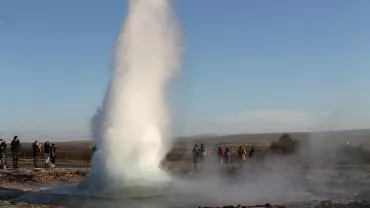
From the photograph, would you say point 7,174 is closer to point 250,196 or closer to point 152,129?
point 152,129

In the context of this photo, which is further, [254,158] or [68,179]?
[254,158]

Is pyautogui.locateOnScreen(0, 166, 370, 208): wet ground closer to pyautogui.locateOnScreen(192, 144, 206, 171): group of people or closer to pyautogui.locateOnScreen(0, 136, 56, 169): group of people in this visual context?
pyautogui.locateOnScreen(0, 136, 56, 169): group of people

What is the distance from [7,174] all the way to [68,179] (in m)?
2.65

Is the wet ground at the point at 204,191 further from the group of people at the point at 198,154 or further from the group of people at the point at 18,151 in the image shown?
the group of people at the point at 198,154

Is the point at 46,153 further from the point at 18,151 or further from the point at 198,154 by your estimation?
the point at 198,154

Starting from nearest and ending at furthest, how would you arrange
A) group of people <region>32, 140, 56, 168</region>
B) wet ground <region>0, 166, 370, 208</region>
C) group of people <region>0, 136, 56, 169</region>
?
1. wet ground <region>0, 166, 370, 208</region>
2. group of people <region>0, 136, 56, 169</region>
3. group of people <region>32, 140, 56, 168</region>

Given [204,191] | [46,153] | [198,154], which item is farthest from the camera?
[46,153]

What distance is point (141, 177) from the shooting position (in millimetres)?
19953

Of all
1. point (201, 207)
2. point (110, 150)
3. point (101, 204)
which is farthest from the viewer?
point (110, 150)

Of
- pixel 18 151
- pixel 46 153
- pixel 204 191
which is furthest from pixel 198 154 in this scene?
pixel 204 191

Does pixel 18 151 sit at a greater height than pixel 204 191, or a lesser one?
greater

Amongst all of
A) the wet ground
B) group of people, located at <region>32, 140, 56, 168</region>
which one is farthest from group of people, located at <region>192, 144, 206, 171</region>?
group of people, located at <region>32, 140, 56, 168</region>

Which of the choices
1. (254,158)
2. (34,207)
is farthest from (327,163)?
(34,207)

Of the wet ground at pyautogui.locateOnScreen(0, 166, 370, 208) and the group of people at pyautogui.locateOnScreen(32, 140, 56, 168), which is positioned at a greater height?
the group of people at pyautogui.locateOnScreen(32, 140, 56, 168)
